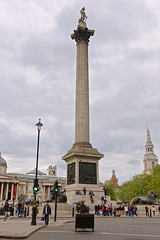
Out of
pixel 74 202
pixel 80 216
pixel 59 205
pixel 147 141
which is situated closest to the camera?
pixel 80 216

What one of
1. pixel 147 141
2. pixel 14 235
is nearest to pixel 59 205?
pixel 14 235

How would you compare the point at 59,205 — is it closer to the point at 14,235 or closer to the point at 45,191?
the point at 14,235

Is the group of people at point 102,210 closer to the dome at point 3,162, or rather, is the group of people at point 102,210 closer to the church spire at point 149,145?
the dome at point 3,162

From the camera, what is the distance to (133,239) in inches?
469

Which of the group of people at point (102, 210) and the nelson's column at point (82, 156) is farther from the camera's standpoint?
the nelson's column at point (82, 156)

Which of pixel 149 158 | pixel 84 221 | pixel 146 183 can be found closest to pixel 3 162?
pixel 146 183

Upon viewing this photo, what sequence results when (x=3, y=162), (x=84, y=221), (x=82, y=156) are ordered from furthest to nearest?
(x=3, y=162) < (x=82, y=156) < (x=84, y=221)

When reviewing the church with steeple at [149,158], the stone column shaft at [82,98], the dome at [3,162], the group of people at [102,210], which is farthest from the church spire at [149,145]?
the group of people at [102,210]

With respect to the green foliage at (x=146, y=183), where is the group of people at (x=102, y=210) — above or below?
below

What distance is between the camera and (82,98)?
1762 inches

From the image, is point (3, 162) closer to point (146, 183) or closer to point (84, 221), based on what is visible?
point (146, 183)

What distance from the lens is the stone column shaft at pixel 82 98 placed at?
43.1 meters

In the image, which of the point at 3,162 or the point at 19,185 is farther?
the point at 3,162

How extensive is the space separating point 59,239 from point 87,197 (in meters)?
25.1
